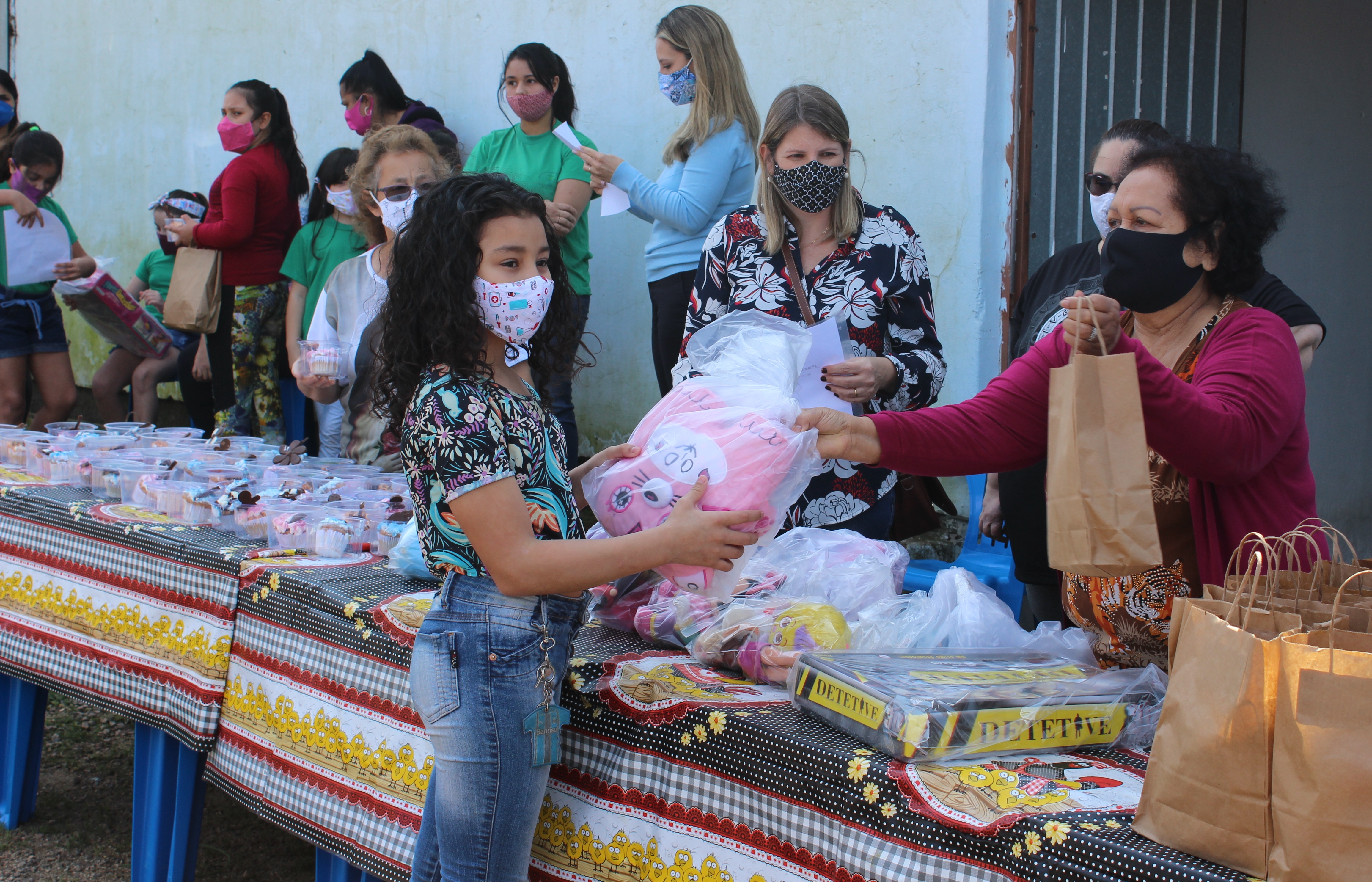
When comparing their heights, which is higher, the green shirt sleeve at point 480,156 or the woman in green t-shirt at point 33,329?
the green shirt sleeve at point 480,156

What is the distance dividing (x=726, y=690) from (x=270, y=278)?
4325mm

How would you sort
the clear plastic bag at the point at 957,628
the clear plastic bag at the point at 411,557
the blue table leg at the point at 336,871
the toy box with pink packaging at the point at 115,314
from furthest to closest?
the toy box with pink packaging at the point at 115,314 → the clear plastic bag at the point at 411,557 → the blue table leg at the point at 336,871 → the clear plastic bag at the point at 957,628

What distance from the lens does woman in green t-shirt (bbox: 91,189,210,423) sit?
646 centimetres

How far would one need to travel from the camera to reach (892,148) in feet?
15.1

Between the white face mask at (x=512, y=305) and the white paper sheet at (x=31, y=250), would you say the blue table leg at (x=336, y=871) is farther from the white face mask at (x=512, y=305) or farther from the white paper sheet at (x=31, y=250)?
the white paper sheet at (x=31, y=250)

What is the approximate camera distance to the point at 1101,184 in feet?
10.2

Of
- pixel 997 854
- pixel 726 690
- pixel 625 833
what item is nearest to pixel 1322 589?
pixel 997 854

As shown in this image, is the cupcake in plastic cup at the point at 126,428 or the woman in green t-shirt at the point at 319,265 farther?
the woman in green t-shirt at the point at 319,265

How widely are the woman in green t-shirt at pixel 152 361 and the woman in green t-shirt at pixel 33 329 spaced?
55 cm

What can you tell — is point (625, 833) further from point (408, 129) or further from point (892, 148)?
point (892, 148)

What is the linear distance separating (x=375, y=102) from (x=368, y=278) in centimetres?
232

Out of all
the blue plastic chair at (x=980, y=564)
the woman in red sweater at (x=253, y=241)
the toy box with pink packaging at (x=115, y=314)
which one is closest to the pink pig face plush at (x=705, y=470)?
the blue plastic chair at (x=980, y=564)

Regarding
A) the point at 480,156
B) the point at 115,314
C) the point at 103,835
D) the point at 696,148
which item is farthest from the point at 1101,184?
the point at 115,314

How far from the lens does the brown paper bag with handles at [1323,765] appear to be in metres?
1.09
